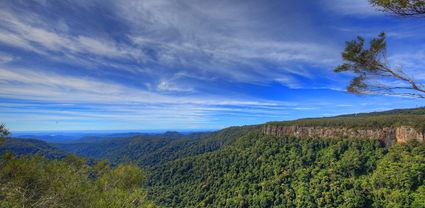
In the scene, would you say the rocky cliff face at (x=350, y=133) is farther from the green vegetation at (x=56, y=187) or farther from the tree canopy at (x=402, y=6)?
the green vegetation at (x=56, y=187)

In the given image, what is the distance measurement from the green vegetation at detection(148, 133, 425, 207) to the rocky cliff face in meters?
2.14

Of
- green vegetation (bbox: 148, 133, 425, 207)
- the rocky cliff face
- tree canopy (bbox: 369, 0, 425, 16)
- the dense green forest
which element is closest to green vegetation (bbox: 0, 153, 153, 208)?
the dense green forest

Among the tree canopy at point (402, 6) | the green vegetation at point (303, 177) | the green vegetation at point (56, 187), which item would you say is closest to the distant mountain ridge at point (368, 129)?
the green vegetation at point (303, 177)

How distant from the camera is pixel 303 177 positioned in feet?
181

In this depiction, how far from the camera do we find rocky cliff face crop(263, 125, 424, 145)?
174 ft

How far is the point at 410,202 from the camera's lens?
3706 centimetres

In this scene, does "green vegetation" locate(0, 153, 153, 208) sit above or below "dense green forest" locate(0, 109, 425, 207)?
above

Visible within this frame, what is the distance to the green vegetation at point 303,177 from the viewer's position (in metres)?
42.3

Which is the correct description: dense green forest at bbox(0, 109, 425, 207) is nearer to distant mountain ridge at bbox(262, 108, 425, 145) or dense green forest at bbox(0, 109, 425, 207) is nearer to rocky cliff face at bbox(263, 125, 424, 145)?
distant mountain ridge at bbox(262, 108, 425, 145)

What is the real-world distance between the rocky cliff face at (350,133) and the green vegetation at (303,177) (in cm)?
214

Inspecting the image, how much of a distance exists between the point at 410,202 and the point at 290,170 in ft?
87.0

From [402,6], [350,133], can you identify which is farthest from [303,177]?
[402,6]

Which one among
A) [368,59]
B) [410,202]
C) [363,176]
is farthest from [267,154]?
[368,59]

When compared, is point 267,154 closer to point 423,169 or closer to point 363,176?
point 363,176
